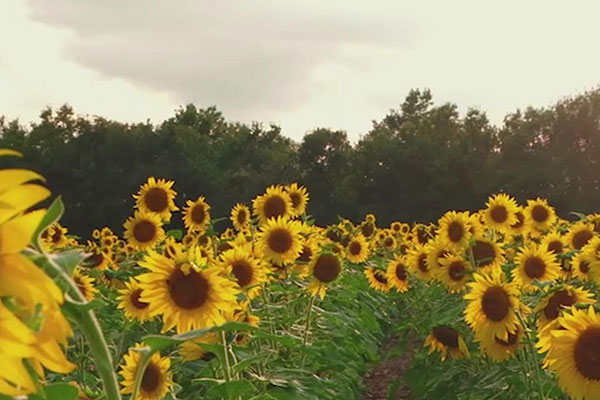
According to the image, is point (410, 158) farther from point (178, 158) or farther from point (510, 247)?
point (510, 247)

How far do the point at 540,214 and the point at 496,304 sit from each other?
14.4ft

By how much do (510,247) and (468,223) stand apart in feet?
1.34

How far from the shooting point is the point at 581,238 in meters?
7.01

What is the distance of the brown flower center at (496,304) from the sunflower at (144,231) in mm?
3602

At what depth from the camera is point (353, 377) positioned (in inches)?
255

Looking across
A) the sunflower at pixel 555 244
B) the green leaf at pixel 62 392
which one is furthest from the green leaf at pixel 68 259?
the sunflower at pixel 555 244

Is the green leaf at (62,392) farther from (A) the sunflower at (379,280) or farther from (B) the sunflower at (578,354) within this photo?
(A) the sunflower at (379,280)

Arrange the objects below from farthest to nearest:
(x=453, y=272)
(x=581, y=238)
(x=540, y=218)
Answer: (x=540, y=218), (x=581, y=238), (x=453, y=272)

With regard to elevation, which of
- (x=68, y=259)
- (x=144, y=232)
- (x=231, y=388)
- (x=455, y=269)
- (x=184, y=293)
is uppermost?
(x=68, y=259)

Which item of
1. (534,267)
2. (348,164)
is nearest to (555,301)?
(534,267)

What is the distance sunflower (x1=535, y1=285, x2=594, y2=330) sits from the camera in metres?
3.77

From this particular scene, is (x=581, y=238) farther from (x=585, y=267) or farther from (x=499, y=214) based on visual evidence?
(x=585, y=267)

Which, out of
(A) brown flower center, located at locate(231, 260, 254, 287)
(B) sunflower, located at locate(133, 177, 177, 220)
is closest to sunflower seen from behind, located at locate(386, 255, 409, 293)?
(B) sunflower, located at locate(133, 177, 177, 220)

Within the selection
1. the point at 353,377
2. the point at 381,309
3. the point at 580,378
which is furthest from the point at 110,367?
the point at 381,309
